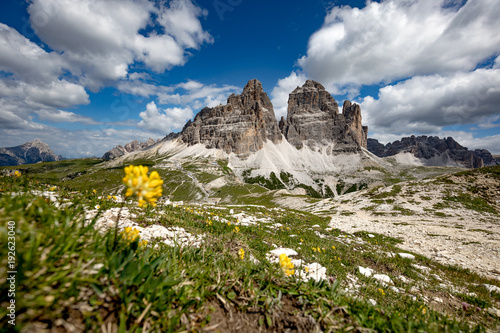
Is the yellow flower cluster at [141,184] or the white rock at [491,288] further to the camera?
the white rock at [491,288]

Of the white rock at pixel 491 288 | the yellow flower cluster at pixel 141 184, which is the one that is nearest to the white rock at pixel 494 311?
the white rock at pixel 491 288

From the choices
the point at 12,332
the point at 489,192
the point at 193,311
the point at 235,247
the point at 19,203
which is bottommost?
the point at 489,192

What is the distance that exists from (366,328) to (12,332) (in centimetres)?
357

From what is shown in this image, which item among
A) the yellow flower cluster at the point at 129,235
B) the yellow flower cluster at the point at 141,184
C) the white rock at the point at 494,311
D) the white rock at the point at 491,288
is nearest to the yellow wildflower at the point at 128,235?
the yellow flower cluster at the point at 129,235

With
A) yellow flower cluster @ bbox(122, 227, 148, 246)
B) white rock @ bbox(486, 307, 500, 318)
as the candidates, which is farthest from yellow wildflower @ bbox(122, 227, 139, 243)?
white rock @ bbox(486, 307, 500, 318)

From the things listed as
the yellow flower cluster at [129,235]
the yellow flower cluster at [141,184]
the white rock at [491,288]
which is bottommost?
the white rock at [491,288]

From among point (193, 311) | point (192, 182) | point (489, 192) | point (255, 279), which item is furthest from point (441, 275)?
point (192, 182)

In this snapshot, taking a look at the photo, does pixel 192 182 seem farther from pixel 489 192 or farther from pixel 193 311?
pixel 193 311

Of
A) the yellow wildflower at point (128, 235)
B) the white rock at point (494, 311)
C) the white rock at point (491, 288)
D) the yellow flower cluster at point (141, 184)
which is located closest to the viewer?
the yellow flower cluster at point (141, 184)

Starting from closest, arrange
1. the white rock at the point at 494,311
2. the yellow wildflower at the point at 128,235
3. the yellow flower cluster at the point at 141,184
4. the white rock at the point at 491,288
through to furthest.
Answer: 1. the yellow flower cluster at the point at 141,184
2. the yellow wildflower at the point at 128,235
3. the white rock at the point at 494,311
4. the white rock at the point at 491,288

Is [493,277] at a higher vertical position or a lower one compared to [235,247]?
lower

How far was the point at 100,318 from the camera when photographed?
6.04ft

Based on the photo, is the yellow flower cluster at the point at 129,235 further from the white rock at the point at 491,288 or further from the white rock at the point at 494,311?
the white rock at the point at 491,288

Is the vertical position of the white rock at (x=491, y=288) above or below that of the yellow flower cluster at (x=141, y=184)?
below
